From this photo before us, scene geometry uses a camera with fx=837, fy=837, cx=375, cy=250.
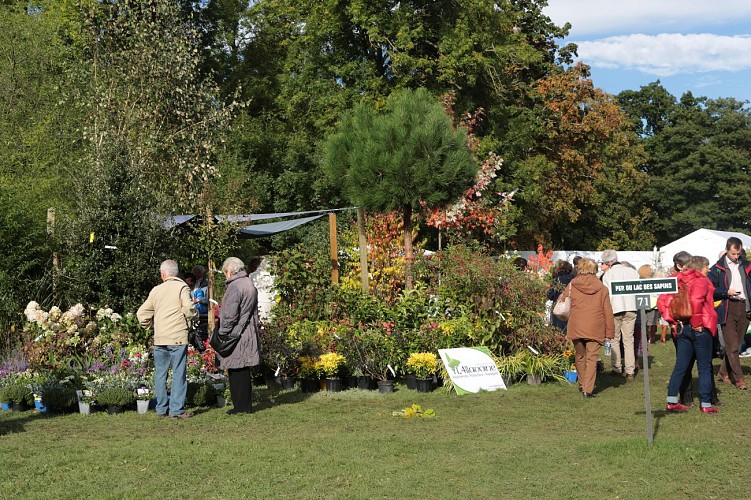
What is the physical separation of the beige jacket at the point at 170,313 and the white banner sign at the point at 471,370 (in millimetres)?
3547

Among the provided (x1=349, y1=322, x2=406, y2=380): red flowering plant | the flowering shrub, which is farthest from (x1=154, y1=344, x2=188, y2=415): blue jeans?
(x1=349, y1=322, x2=406, y2=380): red flowering plant

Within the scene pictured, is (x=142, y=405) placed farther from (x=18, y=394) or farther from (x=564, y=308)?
(x=564, y=308)

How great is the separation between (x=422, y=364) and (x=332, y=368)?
1209 millimetres

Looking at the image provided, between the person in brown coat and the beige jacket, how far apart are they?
4910 mm

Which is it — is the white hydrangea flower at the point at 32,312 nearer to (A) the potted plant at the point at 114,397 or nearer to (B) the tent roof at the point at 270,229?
(A) the potted plant at the point at 114,397

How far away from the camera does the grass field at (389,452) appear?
628 cm

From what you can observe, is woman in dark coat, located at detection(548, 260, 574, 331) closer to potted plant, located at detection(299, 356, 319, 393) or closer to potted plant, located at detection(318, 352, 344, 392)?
potted plant, located at detection(318, 352, 344, 392)

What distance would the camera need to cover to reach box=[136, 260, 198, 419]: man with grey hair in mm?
9570

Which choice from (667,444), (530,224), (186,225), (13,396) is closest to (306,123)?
(530,224)

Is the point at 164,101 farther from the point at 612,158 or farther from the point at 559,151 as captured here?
the point at 612,158

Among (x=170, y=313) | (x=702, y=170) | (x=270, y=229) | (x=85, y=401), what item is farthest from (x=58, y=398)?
(x=702, y=170)

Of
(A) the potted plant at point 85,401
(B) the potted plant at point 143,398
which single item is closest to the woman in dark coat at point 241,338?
(B) the potted plant at point 143,398

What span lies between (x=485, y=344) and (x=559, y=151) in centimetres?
2234

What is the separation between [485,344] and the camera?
12242 millimetres
